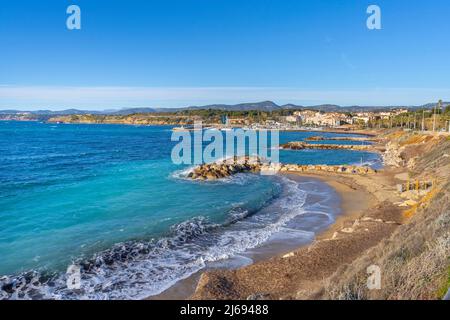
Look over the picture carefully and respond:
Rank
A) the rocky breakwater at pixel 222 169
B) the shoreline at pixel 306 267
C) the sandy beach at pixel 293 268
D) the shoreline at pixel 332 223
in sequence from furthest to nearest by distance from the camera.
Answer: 1. the rocky breakwater at pixel 222 169
2. the shoreline at pixel 332 223
3. the sandy beach at pixel 293 268
4. the shoreline at pixel 306 267

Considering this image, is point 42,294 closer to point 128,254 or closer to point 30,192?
point 128,254

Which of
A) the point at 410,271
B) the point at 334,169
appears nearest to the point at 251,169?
the point at 334,169

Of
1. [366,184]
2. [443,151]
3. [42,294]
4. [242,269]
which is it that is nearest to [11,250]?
[42,294]

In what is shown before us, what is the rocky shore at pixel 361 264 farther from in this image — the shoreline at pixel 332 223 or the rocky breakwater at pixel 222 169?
the rocky breakwater at pixel 222 169

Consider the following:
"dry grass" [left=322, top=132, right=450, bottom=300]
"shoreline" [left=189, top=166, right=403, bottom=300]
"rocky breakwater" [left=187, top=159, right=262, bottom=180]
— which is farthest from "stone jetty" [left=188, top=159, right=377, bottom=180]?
"dry grass" [left=322, top=132, right=450, bottom=300]

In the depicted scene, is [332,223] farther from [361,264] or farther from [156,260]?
[156,260]

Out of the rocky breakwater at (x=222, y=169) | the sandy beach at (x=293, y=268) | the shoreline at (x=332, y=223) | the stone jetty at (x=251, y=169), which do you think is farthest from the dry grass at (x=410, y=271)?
the stone jetty at (x=251, y=169)
